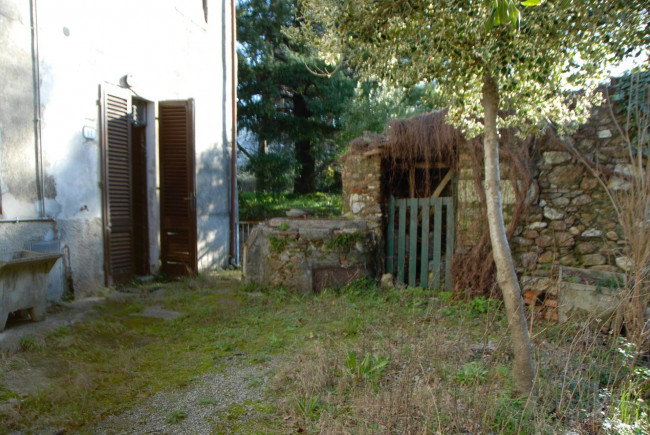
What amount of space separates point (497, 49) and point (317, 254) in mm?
4231

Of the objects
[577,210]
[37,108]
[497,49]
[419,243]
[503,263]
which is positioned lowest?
[419,243]

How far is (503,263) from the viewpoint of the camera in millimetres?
3070

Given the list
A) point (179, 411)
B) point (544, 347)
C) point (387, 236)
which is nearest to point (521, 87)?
point (544, 347)

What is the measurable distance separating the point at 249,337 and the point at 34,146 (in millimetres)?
3683

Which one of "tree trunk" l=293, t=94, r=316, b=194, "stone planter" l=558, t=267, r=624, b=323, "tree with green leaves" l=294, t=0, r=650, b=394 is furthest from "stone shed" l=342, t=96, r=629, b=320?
"tree trunk" l=293, t=94, r=316, b=194

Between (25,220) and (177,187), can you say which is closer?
(25,220)

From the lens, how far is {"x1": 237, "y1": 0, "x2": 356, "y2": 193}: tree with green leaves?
1591 cm

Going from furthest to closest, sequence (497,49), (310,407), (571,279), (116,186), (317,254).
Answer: (116,186), (317,254), (571,279), (497,49), (310,407)

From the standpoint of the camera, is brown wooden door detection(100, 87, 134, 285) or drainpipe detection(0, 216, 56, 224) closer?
drainpipe detection(0, 216, 56, 224)

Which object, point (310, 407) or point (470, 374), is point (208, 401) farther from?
point (470, 374)

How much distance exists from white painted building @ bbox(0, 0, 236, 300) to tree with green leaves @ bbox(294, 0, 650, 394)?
13.6 ft

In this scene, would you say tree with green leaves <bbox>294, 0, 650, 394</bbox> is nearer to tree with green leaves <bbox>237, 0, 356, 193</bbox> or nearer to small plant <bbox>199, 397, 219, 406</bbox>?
small plant <bbox>199, 397, 219, 406</bbox>

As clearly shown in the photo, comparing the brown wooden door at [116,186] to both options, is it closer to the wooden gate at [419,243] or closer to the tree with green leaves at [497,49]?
the wooden gate at [419,243]

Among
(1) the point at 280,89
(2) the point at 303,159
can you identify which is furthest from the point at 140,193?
(2) the point at 303,159
